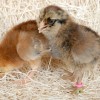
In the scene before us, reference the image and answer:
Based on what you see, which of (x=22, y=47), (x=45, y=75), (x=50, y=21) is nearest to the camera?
(x=50, y=21)

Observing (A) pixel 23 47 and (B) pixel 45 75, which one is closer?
(A) pixel 23 47

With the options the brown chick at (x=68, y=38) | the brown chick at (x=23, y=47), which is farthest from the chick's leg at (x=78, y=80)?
the brown chick at (x=23, y=47)

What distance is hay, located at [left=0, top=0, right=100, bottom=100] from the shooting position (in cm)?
190

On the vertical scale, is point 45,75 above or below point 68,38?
below

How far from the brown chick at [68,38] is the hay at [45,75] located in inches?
7.1

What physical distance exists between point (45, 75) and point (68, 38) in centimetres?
37

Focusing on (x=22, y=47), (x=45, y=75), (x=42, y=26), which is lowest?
(x=45, y=75)

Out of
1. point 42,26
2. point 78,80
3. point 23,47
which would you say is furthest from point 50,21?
point 78,80

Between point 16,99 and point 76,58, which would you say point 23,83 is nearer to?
point 16,99

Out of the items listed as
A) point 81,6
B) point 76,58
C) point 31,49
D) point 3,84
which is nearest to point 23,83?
point 3,84

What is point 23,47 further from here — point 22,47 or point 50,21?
point 50,21

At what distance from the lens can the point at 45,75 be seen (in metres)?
2.10

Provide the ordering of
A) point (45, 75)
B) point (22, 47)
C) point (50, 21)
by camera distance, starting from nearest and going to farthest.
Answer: point (50, 21) → point (22, 47) → point (45, 75)

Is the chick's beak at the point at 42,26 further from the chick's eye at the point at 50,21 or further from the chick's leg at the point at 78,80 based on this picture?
the chick's leg at the point at 78,80
